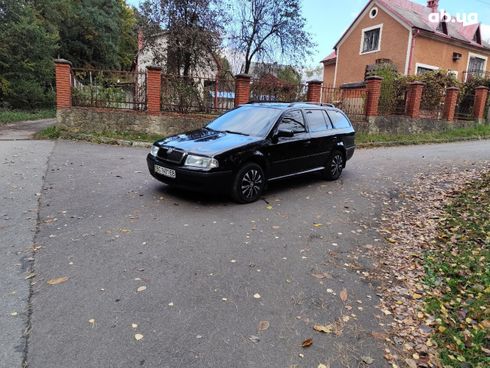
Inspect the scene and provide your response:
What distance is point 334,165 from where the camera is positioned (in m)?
8.45

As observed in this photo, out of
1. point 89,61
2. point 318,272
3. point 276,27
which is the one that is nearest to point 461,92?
point 276,27

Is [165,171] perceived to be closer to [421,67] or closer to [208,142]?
[208,142]

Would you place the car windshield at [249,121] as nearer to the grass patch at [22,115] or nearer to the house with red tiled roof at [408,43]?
the grass patch at [22,115]

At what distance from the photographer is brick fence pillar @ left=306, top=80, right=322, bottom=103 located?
15190 millimetres

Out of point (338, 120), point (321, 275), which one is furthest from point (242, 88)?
point (321, 275)

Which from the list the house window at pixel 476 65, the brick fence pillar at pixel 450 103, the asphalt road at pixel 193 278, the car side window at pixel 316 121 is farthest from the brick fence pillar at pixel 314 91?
the house window at pixel 476 65

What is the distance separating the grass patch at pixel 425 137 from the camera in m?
15.8

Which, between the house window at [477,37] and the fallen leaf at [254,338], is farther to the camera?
the house window at [477,37]

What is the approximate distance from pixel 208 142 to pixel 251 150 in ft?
2.35

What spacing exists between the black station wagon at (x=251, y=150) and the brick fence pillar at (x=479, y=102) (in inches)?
742

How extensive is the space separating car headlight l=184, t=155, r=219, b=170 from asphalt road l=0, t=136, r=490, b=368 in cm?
68

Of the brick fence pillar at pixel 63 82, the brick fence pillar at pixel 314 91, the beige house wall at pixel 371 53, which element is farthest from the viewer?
the beige house wall at pixel 371 53

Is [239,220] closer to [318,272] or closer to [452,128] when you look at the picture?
[318,272]

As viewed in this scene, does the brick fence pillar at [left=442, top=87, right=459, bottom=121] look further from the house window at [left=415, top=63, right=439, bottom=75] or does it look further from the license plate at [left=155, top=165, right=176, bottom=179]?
the license plate at [left=155, top=165, right=176, bottom=179]
